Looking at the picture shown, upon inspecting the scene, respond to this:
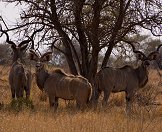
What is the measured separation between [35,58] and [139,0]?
3371 mm

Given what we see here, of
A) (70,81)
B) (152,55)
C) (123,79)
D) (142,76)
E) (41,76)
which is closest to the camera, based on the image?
(70,81)

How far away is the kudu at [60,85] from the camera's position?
1140 cm

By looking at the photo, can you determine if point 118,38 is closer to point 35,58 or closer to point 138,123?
point 35,58

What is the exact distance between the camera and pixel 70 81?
38.9 ft

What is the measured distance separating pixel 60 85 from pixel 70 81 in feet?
1.10

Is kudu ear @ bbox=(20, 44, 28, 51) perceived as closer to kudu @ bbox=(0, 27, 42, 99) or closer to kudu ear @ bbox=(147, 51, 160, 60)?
kudu @ bbox=(0, 27, 42, 99)

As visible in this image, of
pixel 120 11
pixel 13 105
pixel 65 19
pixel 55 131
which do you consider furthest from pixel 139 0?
pixel 55 131

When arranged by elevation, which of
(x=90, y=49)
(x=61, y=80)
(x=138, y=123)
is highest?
(x=90, y=49)

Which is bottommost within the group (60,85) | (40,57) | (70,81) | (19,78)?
(60,85)

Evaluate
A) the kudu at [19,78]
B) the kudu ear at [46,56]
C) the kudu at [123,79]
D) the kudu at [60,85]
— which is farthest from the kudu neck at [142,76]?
Answer: the kudu at [19,78]

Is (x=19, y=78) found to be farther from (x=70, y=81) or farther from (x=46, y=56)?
(x=70, y=81)

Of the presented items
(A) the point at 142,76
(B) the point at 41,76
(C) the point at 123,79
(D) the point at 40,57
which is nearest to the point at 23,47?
(D) the point at 40,57

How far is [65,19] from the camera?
13.1 meters

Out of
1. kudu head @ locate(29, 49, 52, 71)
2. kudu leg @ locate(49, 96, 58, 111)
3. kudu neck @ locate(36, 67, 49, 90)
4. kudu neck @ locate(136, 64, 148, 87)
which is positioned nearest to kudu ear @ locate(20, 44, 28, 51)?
kudu head @ locate(29, 49, 52, 71)
